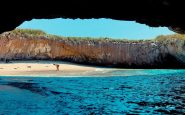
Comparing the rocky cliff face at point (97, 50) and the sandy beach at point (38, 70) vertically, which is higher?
the rocky cliff face at point (97, 50)

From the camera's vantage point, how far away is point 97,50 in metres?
77.2

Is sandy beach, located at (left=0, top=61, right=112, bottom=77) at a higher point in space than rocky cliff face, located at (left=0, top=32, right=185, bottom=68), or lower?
lower

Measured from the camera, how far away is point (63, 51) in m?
73.7

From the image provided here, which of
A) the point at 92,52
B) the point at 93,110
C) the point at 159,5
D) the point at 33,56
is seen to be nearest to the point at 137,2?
the point at 159,5

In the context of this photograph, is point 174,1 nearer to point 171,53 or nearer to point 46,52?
point 46,52

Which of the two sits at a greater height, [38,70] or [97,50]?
[97,50]

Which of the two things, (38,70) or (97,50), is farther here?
(97,50)

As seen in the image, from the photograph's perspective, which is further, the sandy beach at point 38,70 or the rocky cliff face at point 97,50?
the rocky cliff face at point 97,50

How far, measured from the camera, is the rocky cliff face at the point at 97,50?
7119cm

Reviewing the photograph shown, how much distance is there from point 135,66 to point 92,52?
10.7 metres

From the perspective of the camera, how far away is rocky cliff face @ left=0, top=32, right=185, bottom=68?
71.2 metres

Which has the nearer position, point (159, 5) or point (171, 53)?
point (159, 5)

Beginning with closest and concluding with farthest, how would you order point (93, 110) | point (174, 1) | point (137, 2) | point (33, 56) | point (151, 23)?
point (174, 1), point (137, 2), point (151, 23), point (93, 110), point (33, 56)

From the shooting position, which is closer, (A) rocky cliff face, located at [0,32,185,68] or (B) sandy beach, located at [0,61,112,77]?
(B) sandy beach, located at [0,61,112,77]
